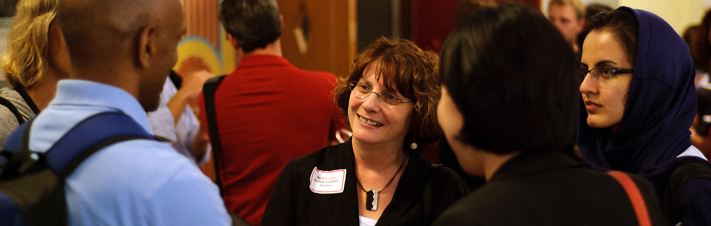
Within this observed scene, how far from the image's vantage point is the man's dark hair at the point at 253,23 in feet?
9.27

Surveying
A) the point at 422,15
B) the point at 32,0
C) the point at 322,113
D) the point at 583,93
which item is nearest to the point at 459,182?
the point at 583,93

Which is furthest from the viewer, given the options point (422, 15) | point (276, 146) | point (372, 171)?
point (422, 15)

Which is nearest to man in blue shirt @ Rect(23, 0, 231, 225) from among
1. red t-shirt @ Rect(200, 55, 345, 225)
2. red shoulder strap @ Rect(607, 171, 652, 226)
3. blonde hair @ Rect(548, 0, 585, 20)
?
red shoulder strap @ Rect(607, 171, 652, 226)

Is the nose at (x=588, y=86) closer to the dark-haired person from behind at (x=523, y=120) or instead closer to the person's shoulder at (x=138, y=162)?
the dark-haired person from behind at (x=523, y=120)

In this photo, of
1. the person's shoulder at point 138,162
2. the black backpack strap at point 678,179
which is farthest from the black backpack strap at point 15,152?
the black backpack strap at point 678,179

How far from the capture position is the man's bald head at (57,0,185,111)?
3.37ft

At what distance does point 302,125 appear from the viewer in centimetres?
268

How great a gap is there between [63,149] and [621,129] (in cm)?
162

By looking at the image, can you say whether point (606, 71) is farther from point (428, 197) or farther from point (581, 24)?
point (581, 24)

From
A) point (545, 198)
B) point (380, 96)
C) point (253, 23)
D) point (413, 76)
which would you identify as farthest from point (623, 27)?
point (253, 23)

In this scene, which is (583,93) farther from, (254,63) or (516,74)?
(254,63)

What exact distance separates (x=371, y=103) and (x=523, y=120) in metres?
0.94

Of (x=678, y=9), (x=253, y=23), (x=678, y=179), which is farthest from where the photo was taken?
(x=678, y=9)

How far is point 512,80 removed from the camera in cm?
104
